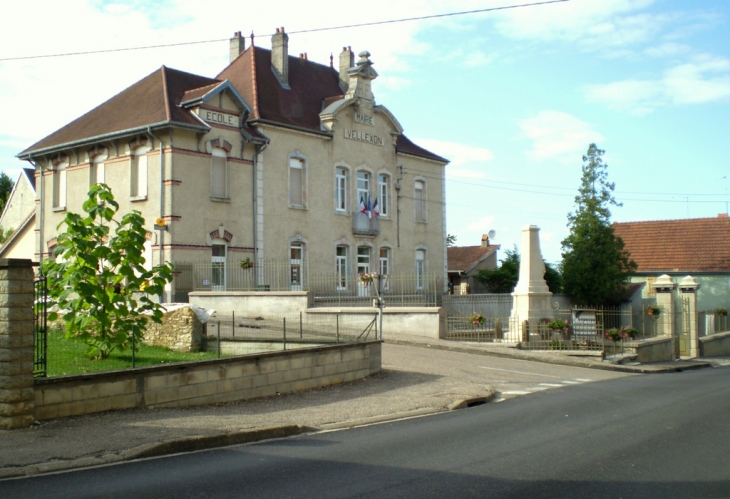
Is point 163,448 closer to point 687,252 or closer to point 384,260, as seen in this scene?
point 384,260

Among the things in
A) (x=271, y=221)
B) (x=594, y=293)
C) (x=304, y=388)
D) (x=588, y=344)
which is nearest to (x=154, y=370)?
(x=304, y=388)

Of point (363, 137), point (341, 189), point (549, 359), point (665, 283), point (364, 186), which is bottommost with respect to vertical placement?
point (549, 359)

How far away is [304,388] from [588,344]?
13545 mm

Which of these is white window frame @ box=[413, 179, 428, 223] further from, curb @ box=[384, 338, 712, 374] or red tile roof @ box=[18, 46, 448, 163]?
curb @ box=[384, 338, 712, 374]

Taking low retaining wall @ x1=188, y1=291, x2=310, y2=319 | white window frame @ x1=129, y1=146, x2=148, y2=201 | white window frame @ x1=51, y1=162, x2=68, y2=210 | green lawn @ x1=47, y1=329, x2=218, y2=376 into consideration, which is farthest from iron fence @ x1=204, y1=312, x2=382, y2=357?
white window frame @ x1=51, y1=162, x2=68, y2=210

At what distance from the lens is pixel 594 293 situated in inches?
1447

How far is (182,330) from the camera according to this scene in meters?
16.7

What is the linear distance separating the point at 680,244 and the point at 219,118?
28.9 m

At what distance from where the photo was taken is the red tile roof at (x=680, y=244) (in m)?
43.1

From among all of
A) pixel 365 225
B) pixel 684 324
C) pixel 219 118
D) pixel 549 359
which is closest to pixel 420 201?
pixel 365 225

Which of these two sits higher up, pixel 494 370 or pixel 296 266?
pixel 296 266

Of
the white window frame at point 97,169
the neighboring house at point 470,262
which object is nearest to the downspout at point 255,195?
the white window frame at point 97,169

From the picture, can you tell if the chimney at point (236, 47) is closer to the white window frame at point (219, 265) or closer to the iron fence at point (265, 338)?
the white window frame at point (219, 265)

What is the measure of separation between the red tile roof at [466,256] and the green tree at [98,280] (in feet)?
136
